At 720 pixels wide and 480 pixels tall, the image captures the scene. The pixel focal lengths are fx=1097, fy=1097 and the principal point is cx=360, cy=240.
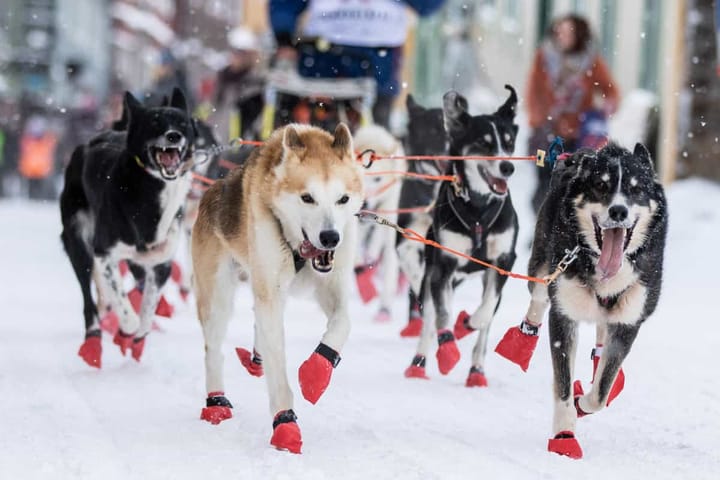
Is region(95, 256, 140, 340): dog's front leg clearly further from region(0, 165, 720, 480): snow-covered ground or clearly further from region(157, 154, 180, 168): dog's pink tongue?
region(157, 154, 180, 168): dog's pink tongue

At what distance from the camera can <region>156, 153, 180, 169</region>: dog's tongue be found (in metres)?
4.33

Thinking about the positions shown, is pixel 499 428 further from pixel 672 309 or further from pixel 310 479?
pixel 672 309

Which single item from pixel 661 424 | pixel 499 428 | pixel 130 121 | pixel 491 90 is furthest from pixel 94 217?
pixel 491 90

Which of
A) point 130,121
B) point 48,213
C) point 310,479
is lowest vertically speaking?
point 48,213

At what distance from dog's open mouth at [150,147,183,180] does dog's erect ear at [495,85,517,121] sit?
4.21 ft

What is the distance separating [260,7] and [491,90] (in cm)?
756

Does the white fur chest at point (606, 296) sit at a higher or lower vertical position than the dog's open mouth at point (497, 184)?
lower

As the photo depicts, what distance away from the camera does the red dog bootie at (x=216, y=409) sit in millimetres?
3525

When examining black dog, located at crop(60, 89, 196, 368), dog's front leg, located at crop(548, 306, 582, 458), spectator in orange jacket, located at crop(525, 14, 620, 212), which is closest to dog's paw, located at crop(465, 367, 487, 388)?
dog's front leg, located at crop(548, 306, 582, 458)

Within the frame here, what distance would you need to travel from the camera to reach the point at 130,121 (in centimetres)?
436

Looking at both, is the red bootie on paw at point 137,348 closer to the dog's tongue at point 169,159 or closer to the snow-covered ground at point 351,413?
the snow-covered ground at point 351,413

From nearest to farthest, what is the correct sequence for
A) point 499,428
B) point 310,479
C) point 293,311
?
point 310,479
point 499,428
point 293,311

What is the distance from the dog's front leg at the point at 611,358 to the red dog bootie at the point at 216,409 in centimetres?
117

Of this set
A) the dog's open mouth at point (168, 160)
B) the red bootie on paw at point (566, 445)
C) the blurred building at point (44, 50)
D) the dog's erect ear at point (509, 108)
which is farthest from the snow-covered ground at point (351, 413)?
the blurred building at point (44, 50)
